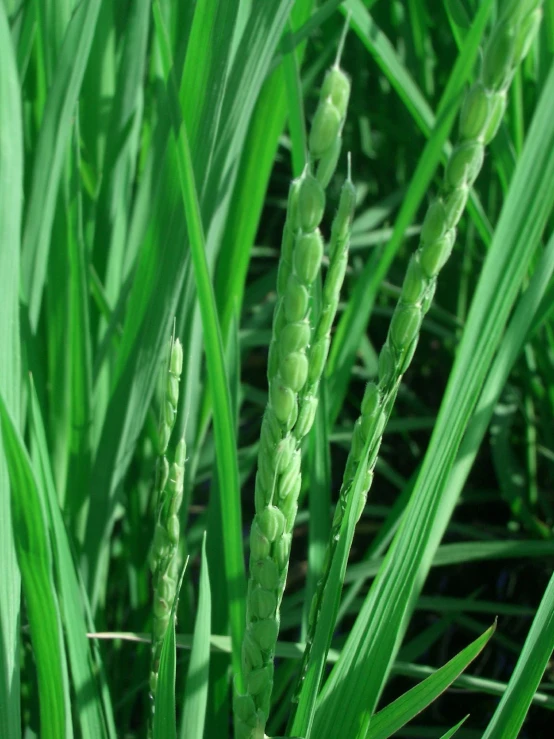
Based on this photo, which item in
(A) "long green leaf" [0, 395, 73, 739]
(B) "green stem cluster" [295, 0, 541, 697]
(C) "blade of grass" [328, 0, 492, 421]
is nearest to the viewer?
(B) "green stem cluster" [295, 0, 541, 697]

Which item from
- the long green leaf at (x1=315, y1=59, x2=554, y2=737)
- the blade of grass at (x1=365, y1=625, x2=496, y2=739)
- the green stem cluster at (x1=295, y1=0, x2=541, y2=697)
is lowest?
the blade of grass at (x1=365, y1=625, x2=496, y2=739)

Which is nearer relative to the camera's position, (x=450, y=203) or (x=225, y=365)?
(x=450, y=203)

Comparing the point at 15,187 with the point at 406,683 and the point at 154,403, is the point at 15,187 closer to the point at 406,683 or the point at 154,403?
the point at 154,403

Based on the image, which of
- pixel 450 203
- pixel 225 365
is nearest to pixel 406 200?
pixel 225 365

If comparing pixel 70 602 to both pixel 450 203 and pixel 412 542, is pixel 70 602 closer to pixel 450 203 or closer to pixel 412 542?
pixel 412 542

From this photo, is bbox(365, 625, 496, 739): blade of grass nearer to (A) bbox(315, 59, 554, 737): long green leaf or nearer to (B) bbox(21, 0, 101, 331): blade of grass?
(A) bbox(315, 59, 554, 737): long green leaf

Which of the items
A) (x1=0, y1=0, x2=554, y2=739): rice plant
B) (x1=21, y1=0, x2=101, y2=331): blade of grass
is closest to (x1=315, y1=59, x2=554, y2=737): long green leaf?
(x1=0, y1=0, x2=554, y2=739): rice plant

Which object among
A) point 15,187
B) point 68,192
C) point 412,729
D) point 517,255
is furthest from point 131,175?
point 412,729
